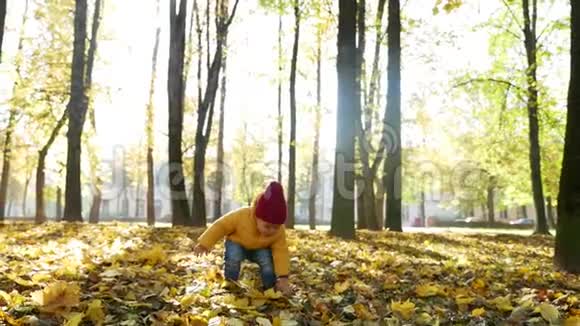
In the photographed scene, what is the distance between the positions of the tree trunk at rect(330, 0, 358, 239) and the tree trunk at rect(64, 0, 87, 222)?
24.2 ft

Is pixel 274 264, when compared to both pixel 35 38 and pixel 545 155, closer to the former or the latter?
pixel 35 38

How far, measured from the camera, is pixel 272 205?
4520mm

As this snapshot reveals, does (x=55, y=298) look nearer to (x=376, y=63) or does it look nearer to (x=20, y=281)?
(x=20, y=281)

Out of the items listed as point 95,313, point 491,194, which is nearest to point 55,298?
point 95,313

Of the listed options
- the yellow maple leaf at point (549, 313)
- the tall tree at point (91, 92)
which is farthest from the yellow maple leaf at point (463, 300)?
the tall tree at point (91, 92)

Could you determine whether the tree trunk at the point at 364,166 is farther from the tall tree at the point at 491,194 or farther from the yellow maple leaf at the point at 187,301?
the tall tree at the point at 491,194

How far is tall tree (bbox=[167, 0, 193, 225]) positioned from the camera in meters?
14.3

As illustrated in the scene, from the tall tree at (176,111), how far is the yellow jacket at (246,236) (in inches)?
375

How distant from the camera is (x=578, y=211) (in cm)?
691

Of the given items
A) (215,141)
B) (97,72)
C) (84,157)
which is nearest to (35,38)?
(97,72)

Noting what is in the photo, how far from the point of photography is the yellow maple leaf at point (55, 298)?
10.6 feet

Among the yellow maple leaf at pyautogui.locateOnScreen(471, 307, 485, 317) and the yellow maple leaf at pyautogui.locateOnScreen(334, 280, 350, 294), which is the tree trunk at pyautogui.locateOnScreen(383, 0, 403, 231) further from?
the yellow maple leaf at pyautogui.locateOnScreen(471, 307, 485, 317)

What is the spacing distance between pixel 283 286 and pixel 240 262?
1.63ft

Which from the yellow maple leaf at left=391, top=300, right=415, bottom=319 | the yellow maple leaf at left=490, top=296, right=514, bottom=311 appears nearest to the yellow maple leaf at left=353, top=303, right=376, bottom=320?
the yellow maple leaf at left=391, top=300, right=415, bottom=319
